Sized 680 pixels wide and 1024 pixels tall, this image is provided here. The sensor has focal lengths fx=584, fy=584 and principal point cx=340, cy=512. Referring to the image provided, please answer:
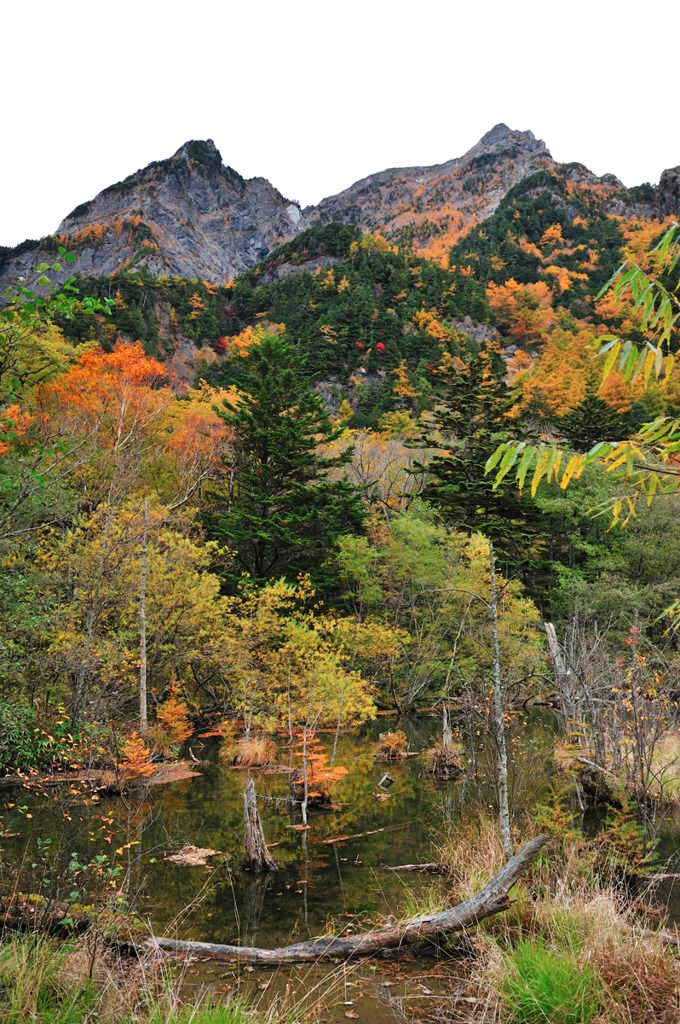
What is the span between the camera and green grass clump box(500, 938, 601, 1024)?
423cm

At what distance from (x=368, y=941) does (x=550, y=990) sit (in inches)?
94.5

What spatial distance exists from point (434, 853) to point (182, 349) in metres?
62.5

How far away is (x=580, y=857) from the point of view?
723 cm

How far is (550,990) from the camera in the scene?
4387mm

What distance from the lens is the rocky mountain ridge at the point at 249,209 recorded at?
99.8 meters

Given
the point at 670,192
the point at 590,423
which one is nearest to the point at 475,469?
the point at 590,423

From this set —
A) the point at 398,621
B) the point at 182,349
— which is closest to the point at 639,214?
the point at 182,349

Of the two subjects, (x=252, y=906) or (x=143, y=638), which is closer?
(x=252, y=906)

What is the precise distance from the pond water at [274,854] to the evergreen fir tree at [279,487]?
10.9 metres

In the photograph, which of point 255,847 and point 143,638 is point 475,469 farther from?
point 255,847

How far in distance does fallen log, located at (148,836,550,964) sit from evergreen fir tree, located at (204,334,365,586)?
17.4 m

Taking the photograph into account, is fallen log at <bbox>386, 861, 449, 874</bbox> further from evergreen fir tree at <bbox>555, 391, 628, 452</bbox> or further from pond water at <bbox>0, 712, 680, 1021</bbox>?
evergreen fir tree at <bbox>555, 391, 628, 452</bbox>

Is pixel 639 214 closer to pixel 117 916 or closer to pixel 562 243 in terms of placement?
pixel 562 243

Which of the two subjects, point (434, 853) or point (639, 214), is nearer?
point (434, 853)
